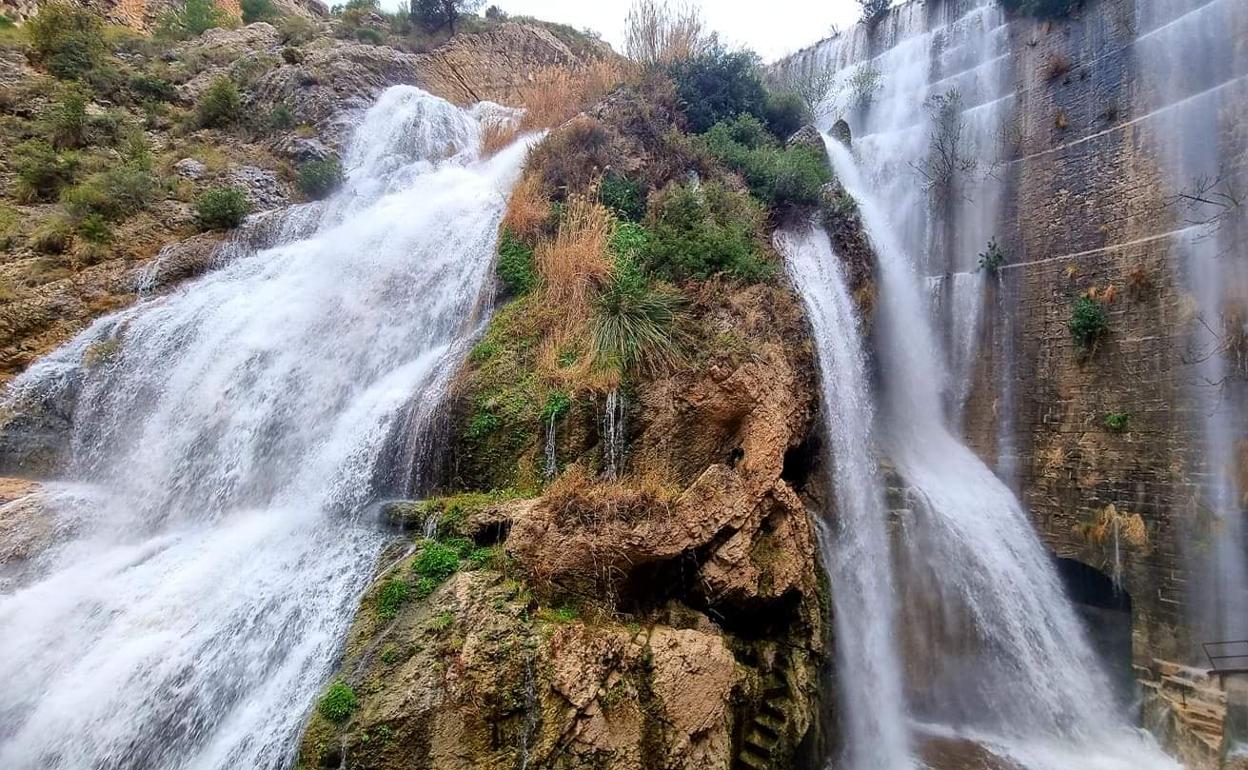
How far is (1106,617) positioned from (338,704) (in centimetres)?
891

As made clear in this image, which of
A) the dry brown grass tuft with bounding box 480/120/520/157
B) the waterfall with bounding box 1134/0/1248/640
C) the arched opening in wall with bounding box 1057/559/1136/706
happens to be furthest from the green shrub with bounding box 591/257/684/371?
the dry brown grass tuft with bounding box 480/120/520/157

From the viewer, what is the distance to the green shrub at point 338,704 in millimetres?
3811

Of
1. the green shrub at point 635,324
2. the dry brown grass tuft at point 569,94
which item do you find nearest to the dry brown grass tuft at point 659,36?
the dry brown grass tuft at point 569,94

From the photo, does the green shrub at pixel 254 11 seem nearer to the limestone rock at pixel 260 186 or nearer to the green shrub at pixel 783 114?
the limestone rock at pixel 260 186

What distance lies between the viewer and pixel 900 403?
9.66 meters

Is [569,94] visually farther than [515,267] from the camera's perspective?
Yes

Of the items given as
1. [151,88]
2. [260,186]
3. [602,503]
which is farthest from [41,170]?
[602,503]

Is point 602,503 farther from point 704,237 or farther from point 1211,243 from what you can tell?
point 1211,243

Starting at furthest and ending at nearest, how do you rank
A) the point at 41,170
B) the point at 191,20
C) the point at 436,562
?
1. the point at 191,20
2. the point at 41,170
3. the point at 436,562

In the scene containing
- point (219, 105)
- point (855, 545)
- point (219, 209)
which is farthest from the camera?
point (219, 105)

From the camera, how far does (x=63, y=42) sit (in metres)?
11.9

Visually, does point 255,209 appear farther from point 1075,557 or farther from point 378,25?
point 1075,557

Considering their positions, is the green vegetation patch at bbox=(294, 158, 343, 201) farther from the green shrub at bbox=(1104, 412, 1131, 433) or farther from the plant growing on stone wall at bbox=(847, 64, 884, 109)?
the green shrub at bbox=(1104, 412, 1131, 433)

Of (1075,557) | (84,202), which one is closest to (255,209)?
(84,202)
